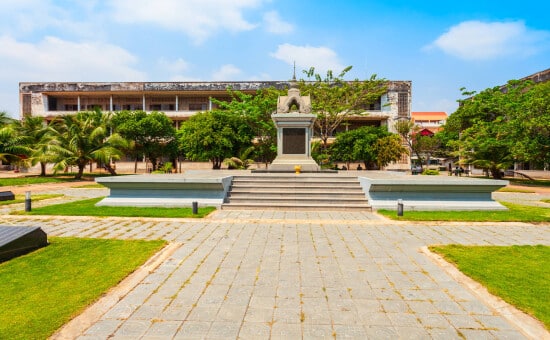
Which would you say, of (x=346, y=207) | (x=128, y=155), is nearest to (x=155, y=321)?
(x=346, y=207)

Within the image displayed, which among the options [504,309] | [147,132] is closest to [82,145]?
[147,132]

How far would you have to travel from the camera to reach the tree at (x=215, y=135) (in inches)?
1222

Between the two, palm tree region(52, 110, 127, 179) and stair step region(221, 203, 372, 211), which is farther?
palm tree region(52, 110, 127, 179)

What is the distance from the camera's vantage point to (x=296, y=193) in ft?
40.8

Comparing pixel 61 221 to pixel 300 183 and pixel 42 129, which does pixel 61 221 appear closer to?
pixel 300 183

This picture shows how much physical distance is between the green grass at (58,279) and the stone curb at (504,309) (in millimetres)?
5294

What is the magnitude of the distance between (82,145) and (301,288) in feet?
91.0

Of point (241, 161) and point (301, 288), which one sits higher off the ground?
point (241, 161)

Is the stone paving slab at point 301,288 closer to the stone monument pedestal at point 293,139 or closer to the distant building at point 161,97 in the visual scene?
the stone monument pedestal at point 293,139

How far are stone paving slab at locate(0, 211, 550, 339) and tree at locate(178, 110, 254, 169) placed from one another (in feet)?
76.5

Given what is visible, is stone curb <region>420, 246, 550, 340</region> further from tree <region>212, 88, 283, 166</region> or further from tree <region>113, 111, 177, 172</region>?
tree <region>113, 111, 177, 172</region>

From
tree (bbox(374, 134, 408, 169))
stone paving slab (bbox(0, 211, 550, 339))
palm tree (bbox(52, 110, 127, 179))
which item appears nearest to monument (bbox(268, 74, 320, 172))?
stone paving slab (bbox(0, 211, 550, 339))

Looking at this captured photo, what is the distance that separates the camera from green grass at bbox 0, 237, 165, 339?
3391mm

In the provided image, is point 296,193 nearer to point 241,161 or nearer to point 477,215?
point 477,215
